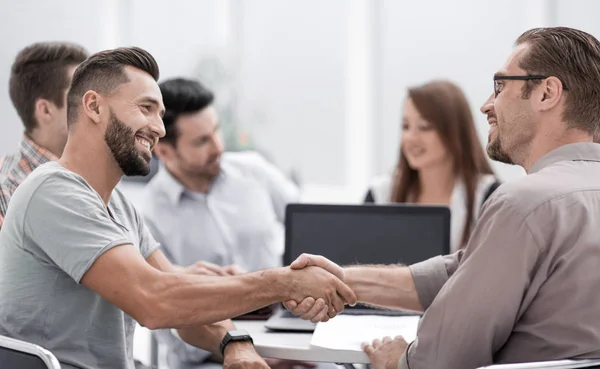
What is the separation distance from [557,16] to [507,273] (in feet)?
13.2

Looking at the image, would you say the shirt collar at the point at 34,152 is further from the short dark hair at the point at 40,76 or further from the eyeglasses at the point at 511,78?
the eyeglasses at the point at 511,78

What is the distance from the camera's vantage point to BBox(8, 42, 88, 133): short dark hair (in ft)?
9.36

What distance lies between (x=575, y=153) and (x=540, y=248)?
0.99 ft

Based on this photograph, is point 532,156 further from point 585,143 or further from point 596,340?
point 596,340

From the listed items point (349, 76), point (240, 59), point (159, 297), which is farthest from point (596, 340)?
point (240, 59)

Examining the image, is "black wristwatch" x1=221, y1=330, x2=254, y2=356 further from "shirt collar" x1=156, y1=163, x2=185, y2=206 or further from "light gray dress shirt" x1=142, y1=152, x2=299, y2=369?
"shirt collar" x1=156, y1=163, x2=185, y2=206

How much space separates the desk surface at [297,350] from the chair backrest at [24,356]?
2.22 feet

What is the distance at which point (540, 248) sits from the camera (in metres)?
1.73

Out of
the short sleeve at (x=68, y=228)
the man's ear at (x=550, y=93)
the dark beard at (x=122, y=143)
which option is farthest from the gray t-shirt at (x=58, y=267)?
the man's ear at (x=550, y=93)

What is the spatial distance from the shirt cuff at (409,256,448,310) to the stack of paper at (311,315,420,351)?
4.0 inches

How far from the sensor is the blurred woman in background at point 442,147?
11.7ft

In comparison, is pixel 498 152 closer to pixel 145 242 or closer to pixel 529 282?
pixel 529 282

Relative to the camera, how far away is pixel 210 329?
94.7 inches

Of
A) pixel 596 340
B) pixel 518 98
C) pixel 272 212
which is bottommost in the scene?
pixel 272 212
